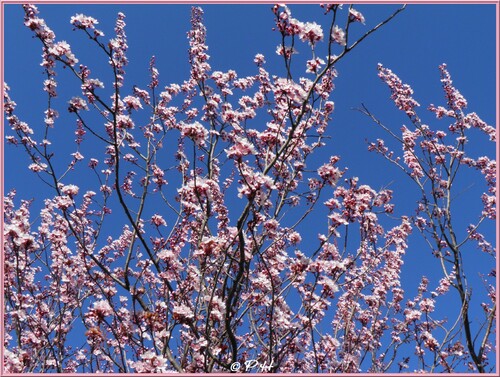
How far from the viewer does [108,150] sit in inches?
322

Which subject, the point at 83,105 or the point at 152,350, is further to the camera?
the point at 83,105

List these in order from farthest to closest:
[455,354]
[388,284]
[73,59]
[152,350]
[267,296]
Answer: [388,284]
[455,354]
[267,296]
[73,59]
[152,350]

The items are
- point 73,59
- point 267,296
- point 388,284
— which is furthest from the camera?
point 388,284

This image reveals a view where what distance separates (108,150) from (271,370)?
542 centimetres

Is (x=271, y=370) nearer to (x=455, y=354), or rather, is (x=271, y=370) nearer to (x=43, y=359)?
(x=455, y=354)

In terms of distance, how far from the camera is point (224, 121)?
6438 millimetres

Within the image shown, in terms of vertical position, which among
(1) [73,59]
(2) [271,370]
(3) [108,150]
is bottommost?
(2) [271,370]

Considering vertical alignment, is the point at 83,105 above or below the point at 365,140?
below

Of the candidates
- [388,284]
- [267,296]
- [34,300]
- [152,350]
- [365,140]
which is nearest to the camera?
[152,350]

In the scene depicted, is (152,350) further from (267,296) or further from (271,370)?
(267,296)

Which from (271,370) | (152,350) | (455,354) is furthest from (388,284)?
(152,350)

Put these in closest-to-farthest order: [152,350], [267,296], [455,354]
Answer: [152,350] < [267,296] < [455,354]

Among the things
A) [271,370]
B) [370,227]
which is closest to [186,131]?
[271,370]

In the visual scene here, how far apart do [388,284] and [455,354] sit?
2.25 m
